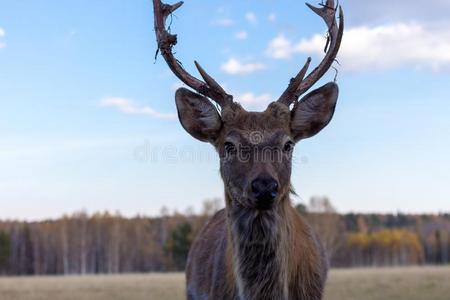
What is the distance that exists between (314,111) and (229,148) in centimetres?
113

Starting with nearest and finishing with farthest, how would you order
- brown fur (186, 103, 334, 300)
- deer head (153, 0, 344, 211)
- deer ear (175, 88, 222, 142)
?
1. deer head (153, 0, 344, 211)
2. brown fur (186, 103, 334, 300)
3. deer ear (175, 88, 222, 142)

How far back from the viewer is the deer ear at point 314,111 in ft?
23.1

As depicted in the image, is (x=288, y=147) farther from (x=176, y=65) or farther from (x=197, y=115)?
(x=176, y=65)

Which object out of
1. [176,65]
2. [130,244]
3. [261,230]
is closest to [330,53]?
[176,65]

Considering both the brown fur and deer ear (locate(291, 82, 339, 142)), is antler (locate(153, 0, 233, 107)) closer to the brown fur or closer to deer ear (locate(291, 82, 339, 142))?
the brown fur

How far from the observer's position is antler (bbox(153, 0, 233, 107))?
7227mm

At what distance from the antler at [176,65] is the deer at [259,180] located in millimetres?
12

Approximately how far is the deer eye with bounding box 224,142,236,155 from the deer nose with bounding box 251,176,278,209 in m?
0.65

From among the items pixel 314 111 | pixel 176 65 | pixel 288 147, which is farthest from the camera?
pixel 176 65

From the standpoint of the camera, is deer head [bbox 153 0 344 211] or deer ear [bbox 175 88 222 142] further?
deer ear [bbox 175 88 222 142]

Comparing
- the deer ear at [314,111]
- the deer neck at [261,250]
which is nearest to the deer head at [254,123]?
the deer ear at [314,111]

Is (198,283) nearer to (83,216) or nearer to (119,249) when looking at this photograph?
(119,249)

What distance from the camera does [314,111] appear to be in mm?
7113

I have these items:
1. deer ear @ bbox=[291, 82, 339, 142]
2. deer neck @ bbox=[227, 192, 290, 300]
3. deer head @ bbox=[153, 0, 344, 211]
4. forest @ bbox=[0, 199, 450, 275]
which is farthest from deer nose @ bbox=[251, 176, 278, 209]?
forest @ bbox=[0, 199, 450, 275]
